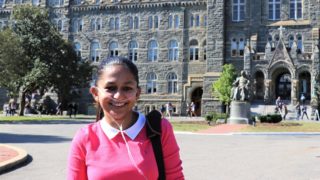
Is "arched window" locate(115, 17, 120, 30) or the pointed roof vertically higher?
"arched window" locate(115, 17, 120, 30)

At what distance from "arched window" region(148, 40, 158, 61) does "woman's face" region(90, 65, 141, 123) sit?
55.4m

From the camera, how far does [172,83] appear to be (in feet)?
190

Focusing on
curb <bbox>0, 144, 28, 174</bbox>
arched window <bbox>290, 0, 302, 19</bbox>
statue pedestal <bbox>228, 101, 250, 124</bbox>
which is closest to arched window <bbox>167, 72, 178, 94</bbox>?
arched window <bbox>290, 0, 302, 19</bbox>

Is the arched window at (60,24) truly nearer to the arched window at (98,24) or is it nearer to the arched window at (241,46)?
the arched window at (98,24)

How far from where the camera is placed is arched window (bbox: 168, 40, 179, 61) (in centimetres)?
5759

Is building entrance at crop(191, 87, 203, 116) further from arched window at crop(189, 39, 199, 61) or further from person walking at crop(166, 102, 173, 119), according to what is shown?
person walking at crop(166, 102, 173, 119)

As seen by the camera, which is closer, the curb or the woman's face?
the woman's face

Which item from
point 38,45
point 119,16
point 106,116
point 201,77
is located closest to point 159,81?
point 201,77

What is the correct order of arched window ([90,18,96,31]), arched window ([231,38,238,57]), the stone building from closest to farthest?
the stone building → arched window ([231,38,238,57]) → arched window ([90,18,96,31])

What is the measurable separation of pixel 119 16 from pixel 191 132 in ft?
122

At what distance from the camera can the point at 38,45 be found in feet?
147

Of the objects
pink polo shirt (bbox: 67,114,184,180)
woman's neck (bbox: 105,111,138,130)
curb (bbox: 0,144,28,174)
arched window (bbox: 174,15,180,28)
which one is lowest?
curb (bbox: 0,144,28,174)

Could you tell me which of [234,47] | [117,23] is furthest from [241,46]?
[117,23]

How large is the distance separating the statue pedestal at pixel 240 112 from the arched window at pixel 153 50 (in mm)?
26027
